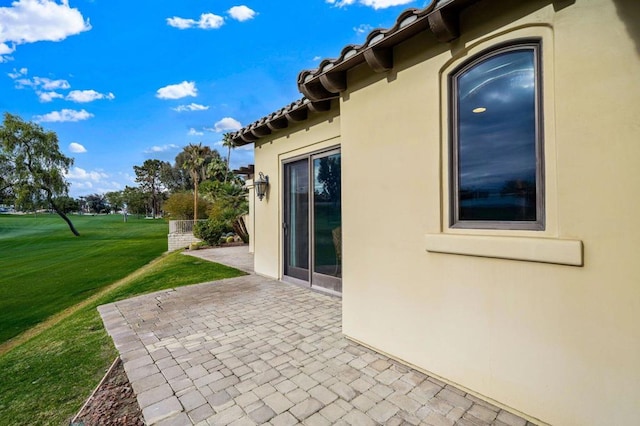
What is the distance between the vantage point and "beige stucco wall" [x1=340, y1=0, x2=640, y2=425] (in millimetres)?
2076

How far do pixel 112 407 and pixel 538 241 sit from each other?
424 cm

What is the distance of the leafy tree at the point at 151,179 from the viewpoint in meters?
60.6

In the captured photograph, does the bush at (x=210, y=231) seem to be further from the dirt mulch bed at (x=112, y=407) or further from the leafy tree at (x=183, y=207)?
the dirt mulch bed at (x=112, y=407)

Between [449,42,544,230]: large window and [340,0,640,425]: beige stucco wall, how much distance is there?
109mm

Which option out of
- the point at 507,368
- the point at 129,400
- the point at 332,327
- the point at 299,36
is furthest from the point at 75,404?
the point at 299,36

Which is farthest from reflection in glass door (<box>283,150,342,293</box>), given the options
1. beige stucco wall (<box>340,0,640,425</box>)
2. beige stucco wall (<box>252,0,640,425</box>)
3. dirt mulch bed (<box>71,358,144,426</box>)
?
dirt mulch bed (<box>71,358,144,426</box>)

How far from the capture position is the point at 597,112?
2.16 metres

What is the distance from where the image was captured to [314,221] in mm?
6633

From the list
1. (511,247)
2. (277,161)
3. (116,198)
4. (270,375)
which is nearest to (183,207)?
(277,161)

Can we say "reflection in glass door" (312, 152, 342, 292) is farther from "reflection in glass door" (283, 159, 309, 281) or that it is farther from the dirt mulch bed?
the dirt mulch bed

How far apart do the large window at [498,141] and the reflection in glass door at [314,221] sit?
10.1 feet

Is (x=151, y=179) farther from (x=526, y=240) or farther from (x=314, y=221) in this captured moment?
(x=526, y=240)

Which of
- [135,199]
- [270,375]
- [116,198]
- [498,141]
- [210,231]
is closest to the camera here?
[498,141]

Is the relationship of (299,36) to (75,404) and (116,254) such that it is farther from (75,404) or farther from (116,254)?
(116,254)
